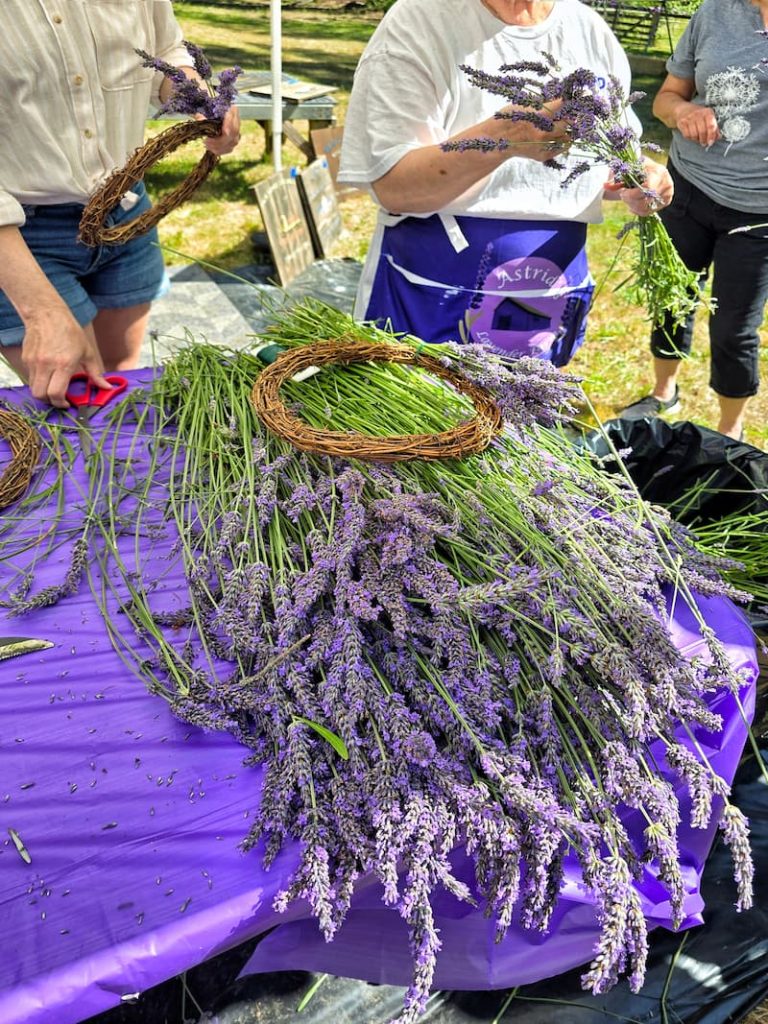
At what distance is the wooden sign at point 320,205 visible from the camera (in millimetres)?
4371

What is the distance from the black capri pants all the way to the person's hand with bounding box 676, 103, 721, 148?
0.61ft

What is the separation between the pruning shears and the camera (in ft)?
3.23

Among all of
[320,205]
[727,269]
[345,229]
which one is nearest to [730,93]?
[727,269]

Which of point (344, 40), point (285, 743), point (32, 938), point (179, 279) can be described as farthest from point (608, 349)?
point (344, 40)

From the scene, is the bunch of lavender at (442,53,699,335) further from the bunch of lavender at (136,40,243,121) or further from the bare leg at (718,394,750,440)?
the bare leg at (718,394,750,440)

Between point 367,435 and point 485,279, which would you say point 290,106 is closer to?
point 485,279

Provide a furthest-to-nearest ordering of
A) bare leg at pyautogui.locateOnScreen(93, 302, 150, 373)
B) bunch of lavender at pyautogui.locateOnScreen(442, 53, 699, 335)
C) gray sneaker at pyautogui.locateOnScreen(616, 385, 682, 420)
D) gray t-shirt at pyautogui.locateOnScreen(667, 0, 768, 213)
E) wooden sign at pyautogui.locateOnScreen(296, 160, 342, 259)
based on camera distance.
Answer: wooden sign at pyautogui.locateOnScreen(296, 160, 342, 259), gray sneaker at pyautogui.locateOnScreen(616, 385, 682, 420), gray t-shirt at pyautogui.locateOnScreen(667, 0, 768, 213), bare leg at pyautogui.locateOnScreen(93, 302, 150, 373), bunch of lavender at pyautogui.locateOnScreen(442, 53, 699, 335)

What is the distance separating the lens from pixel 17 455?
4.13ft

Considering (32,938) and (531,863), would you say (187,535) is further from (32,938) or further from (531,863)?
(531,863)

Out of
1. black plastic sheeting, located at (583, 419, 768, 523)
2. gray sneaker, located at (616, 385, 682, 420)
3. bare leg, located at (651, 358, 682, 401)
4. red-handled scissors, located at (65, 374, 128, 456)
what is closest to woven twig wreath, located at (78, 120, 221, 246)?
red-handled scissors, located at (65, 374, 128, 456)

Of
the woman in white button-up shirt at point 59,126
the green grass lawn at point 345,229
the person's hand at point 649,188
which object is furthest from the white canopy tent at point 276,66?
the person's hand at point 649,188

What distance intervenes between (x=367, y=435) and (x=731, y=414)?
84.7 inches

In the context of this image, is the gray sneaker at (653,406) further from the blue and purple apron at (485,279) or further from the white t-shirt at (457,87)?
the white t-shirt at (457,87)

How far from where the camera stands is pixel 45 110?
57.7 inches
